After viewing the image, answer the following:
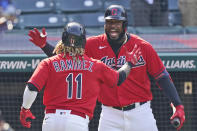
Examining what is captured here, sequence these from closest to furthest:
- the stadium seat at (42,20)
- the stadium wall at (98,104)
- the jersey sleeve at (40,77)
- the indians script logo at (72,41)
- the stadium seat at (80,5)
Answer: the jersey sleeve at (40,77) → the indians script logo at (72,41) → the stadium wall at (98,104) → the stadium seat at (42,20) → the stadium seat at (80,5)

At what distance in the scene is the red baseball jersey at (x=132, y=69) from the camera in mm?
4355

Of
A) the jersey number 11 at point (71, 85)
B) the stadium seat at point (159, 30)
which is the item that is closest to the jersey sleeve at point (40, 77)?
the jersey number 11 at point (71, 85)

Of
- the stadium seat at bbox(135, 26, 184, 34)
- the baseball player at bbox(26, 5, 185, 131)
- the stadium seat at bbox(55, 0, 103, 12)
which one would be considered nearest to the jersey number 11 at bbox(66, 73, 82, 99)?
the baseball player at bbox(26, 5, 185, 131)

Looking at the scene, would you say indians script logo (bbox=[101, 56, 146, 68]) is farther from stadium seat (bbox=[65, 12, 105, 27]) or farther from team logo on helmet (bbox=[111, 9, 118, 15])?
stadium seat (bbox=[65, 12, 105, 27])

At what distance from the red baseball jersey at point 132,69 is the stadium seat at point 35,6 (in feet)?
11.6

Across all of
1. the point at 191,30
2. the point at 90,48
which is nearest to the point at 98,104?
the point at 90,48

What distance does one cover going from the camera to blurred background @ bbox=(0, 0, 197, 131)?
5.63 metres

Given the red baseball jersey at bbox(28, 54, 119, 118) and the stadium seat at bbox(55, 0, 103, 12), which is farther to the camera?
the stadium seat at bbox(55, 0, 103, 12)

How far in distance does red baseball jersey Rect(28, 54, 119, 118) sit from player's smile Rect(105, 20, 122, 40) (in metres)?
0.59

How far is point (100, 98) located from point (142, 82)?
1.26ft

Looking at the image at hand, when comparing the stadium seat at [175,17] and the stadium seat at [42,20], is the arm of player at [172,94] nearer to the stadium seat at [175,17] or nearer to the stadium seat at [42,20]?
the stadium seat at [42,20]

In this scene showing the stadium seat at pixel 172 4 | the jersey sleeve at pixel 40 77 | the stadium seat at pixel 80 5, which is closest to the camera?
the jersey sleeve at pixel 40 77

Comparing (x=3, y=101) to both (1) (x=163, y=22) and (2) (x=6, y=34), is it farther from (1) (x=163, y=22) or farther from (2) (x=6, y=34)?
(1) (x=163, y=22)

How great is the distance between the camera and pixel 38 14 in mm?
7887
